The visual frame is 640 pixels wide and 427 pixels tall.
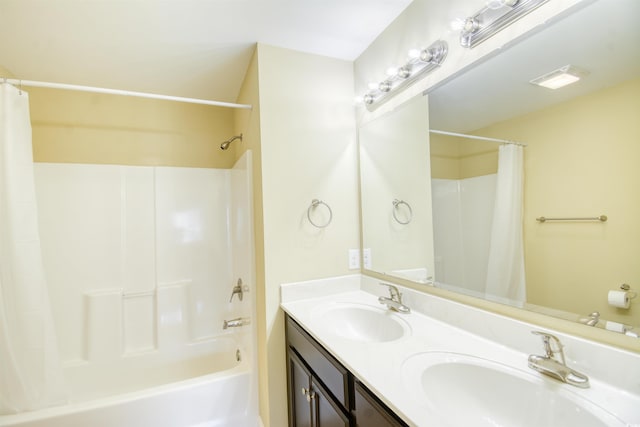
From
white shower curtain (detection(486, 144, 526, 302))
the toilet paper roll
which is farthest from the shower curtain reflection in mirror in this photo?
the toilet paper roll

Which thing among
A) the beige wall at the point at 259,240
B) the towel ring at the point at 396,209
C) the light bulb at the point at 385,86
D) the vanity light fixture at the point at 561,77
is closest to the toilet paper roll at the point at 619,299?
the vanity light fixture at the point at 561,77

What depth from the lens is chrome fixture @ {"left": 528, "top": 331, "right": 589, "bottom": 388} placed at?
2.40ft

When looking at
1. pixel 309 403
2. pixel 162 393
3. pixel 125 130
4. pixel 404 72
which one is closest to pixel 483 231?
pixel 404 72

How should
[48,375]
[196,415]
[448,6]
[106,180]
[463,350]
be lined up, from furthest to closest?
[106,180] → [196,415] → [48,375] → [448,6] → [463,350]

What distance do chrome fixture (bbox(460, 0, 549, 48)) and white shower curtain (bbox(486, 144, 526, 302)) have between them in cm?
44

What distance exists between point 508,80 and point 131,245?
265 centimetres

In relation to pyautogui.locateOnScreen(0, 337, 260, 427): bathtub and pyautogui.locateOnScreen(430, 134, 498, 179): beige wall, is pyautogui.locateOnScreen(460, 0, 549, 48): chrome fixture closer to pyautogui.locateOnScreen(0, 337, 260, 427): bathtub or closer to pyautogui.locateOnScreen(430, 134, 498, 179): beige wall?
pyautogui.locateOnScreen(430, 134, 498, 179): beige wall

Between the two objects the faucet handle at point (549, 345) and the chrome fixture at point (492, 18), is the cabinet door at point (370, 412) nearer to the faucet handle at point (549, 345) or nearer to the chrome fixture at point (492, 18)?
the faucet handle at point (549, 345)

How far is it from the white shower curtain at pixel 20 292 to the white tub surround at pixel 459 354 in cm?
139

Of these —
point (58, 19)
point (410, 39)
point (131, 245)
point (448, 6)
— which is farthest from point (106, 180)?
A: point (448, 6)

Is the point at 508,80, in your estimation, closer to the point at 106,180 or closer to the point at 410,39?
the point at 410,39

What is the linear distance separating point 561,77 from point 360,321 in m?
1.31

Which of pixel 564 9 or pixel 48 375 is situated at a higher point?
pixel 564 9

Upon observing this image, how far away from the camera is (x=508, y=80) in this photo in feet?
3.32
